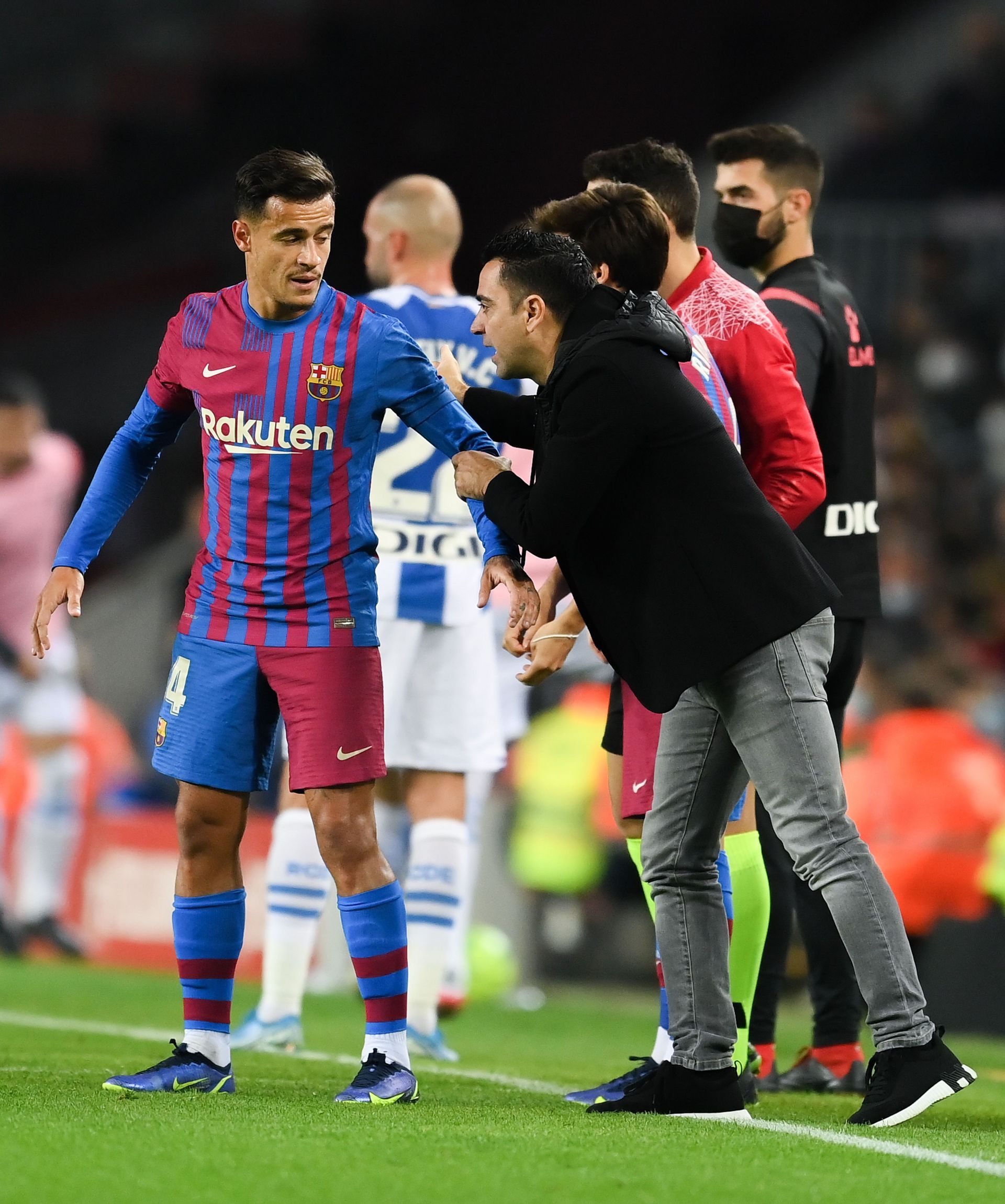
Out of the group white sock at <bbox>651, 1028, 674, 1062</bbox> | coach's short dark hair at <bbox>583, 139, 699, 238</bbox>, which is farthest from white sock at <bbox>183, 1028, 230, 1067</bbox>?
coach's short dark hair at <bbox>583, 139, 699, 238</bbox>

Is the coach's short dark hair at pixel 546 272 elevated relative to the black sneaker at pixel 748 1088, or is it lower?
elevated

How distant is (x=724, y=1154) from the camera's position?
341 cm

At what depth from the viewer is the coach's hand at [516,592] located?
3895mm

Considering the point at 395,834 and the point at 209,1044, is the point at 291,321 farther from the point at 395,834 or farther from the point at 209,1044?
the point at 395,834

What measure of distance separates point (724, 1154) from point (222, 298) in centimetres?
206

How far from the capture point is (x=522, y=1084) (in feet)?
15.5

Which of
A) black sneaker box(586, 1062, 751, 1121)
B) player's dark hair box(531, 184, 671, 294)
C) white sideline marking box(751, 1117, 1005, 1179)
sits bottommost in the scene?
white sideline marking box(751, 1117, 1005, 1179)

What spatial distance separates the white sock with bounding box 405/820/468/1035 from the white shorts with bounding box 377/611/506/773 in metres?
0.19

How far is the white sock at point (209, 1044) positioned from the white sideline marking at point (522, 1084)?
0.56 meters

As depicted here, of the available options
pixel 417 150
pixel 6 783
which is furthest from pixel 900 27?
pixel 6 783

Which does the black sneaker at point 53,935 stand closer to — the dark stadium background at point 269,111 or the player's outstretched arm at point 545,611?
the player's outstretched arm at point 545,611

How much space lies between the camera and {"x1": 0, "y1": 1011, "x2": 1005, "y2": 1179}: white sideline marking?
3418mm

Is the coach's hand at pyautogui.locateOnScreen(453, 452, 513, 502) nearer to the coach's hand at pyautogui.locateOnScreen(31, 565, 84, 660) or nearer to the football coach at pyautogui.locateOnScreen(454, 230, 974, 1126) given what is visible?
the football coach at pyautogui.locateOnScreen(454, 230, 974, 1126)

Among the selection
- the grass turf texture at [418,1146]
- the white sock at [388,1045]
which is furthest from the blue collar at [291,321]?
the grass turf texture at [418,1146]
